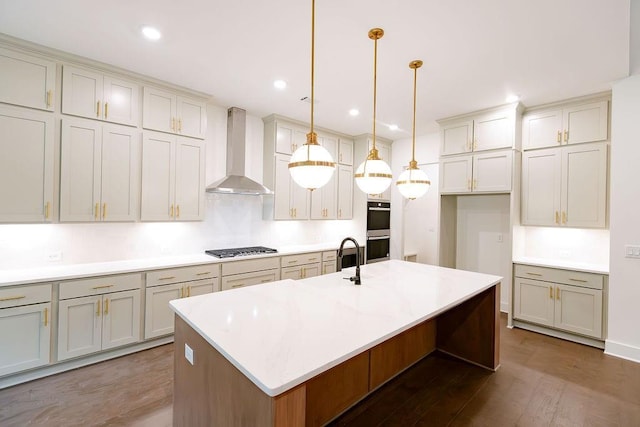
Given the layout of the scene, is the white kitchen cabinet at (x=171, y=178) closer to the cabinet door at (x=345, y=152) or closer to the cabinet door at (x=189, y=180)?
the cabinet door at (x=189, y=180)

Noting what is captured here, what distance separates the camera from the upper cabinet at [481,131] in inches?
148

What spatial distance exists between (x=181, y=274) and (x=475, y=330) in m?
3.09

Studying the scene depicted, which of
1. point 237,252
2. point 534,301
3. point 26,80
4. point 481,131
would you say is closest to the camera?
point 26,80

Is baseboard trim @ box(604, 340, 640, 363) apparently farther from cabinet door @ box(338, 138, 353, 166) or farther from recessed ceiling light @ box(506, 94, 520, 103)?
cabinet door @ box(338, 138, 353, 166)

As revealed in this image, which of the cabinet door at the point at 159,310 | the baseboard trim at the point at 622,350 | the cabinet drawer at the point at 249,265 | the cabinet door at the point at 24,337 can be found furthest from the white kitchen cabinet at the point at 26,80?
the baseboard trim at the point at 622,350

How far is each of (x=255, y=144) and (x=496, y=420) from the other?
411 cm

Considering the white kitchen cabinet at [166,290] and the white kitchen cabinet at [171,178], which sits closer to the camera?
the white kitchen cabinet at [166,290]

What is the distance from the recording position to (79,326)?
2635 mm

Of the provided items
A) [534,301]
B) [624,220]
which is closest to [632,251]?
[624,220]

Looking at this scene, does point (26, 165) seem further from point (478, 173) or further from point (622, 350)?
point (622, 350)

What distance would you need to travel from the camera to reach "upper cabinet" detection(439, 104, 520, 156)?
3771 millimetres

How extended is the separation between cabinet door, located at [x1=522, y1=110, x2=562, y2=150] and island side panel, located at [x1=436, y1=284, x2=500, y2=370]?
2227 millimetres

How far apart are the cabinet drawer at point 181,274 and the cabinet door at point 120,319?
0.18m

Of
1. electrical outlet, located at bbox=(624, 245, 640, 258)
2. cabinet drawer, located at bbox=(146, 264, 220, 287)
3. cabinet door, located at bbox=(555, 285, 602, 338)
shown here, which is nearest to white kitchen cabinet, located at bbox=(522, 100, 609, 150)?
electrical outlet, located at bbox=(624, 245, 640, 258)
